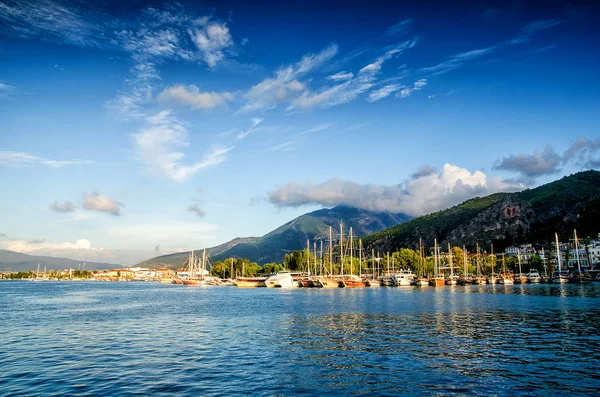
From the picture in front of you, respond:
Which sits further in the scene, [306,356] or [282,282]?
[282,282]

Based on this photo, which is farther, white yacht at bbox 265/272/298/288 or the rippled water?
white yacht at bbox 265/272/298/288

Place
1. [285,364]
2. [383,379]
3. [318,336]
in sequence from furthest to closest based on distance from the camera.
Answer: [318,336] → [285,364] → [383,379]

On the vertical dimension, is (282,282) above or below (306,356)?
below

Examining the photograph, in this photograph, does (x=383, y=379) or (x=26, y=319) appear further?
(x=26, y=319)

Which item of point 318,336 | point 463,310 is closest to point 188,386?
point 318,336

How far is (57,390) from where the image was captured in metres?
21.8

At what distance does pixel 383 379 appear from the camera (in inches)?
929

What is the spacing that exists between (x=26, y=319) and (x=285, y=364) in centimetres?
4530

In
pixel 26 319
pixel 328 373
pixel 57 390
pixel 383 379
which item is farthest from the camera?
pixel 26 319

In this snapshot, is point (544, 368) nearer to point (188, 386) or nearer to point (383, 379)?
point (383, 379)

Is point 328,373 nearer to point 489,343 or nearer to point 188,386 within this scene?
point 188,386

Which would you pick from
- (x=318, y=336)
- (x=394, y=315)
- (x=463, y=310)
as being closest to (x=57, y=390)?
(x=318, y=336)

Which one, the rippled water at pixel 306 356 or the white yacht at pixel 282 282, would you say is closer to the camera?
the rippled water at pixel 306 356

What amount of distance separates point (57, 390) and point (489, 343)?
31.1 meters
